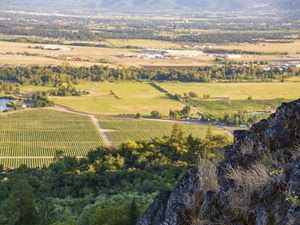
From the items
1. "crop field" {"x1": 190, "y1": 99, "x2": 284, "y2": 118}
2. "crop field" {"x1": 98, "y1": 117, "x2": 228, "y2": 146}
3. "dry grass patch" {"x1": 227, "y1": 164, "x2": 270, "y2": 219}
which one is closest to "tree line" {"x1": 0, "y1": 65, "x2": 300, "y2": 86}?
Answer: "crop field" {"x1": 190, "y1": 99, "x2": 284, "y2": 118}

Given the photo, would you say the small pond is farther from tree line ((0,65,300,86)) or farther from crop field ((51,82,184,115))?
tree line ((0,65,300,86))

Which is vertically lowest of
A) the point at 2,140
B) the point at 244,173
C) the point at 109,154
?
the point at 2,140

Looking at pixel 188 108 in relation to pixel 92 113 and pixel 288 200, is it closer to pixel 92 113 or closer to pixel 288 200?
pixel 92 113

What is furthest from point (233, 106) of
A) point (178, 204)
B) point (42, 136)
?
point (178, 204)

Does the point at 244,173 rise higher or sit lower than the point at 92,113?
higher

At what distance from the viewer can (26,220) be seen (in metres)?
28.2

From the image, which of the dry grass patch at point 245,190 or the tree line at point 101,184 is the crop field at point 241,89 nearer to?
the tree line at point 101,184

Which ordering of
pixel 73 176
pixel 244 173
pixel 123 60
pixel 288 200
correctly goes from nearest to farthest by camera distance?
pixel 288 200
pixel 244 173
pixel 73 176
pixel 123 60

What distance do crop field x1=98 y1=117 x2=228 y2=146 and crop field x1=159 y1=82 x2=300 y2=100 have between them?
2859 centimetres

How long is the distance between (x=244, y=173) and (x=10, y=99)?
11729 cm

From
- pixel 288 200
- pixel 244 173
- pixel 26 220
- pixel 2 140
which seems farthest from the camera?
pixel 2 140

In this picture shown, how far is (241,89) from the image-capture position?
13875 centimetres

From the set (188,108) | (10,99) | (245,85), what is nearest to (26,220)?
(188,108)

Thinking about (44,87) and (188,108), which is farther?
(44,87)
